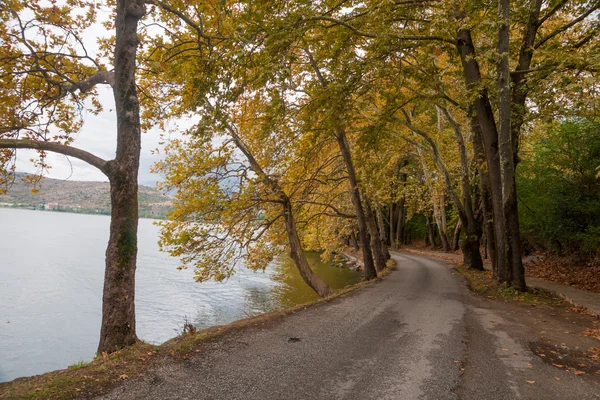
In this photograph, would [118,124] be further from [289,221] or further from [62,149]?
[289,221]

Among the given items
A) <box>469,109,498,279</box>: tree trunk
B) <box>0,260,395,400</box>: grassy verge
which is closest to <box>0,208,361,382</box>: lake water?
<box>0,260,395,400</box>: grassy verge

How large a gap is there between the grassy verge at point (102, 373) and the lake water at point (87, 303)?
1717 millimetres

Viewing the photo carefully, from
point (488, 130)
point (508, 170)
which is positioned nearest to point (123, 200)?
point (508, 170)

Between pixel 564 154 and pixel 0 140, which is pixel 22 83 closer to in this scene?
pixel 0 140

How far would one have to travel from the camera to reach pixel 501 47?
10.2 m

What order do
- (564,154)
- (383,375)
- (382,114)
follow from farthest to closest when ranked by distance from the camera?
1. (564,154)
2. (382,114)
3. (383,375)

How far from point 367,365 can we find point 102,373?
355 centimetres

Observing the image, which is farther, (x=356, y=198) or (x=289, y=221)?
(x=356, y=198)

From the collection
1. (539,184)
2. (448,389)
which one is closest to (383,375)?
(448,389)

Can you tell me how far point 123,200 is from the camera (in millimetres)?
6109

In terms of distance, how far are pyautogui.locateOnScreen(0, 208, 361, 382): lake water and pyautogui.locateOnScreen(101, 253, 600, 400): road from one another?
257 cm

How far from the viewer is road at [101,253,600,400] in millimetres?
4277

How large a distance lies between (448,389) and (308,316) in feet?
13.1

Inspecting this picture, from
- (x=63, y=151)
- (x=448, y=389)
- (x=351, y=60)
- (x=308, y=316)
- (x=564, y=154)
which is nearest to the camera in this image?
(x=448, y=389)
